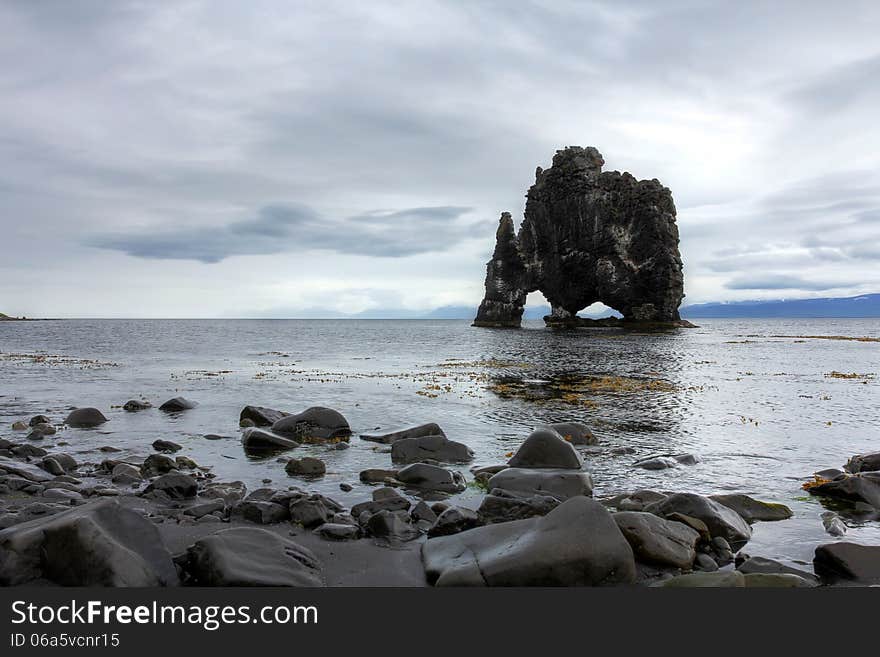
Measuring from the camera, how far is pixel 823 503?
38.9ft

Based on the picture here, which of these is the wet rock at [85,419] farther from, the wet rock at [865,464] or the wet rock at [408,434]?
the wet rock at [865,464]

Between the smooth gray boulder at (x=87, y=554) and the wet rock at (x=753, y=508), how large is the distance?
1010 centimetres

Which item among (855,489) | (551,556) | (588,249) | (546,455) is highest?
(588,249)

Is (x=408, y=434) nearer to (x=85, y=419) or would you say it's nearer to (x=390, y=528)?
(x=390, y=528)

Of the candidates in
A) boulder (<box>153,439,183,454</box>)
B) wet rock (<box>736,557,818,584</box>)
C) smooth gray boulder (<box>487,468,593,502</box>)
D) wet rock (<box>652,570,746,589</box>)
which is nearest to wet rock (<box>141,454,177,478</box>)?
boulder (<box>153,439,183,454</box>)

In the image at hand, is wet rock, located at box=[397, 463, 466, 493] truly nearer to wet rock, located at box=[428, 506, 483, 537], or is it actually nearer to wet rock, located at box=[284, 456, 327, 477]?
wet rock, located at box=[284, 456, 327, 477]

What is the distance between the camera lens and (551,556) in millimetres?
7438

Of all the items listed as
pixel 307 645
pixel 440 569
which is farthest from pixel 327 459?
pixel 307 645

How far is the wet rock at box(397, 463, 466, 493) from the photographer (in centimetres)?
1310

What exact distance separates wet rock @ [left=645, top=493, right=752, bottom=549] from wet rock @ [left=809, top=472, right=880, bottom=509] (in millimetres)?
3563

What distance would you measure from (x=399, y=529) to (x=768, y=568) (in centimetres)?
568

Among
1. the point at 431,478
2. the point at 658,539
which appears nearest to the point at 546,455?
the point at 431,478

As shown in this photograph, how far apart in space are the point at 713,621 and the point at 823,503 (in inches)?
301

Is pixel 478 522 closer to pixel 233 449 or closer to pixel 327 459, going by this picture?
pixel 327 459
